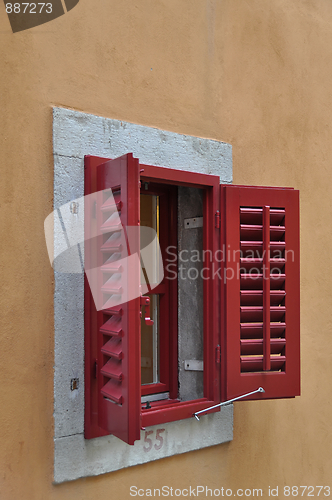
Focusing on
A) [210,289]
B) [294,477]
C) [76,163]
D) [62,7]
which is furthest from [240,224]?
[294,477]

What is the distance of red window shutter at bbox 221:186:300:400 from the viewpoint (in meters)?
3.31

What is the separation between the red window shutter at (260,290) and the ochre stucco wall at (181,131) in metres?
0.48

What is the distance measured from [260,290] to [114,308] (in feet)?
3.85

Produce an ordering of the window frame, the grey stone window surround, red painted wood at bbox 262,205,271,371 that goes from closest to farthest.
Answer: the grey stone window surround → the window frame → red painted wood at bbox 262,205,271,371

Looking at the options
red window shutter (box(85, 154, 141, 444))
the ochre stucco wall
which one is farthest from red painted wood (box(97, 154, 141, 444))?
the ochre stucco wall

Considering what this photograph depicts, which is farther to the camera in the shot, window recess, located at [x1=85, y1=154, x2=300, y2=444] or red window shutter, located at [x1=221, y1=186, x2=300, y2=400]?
red window shutter, located at [x1=221, y1=186, x2=300, y2=400]

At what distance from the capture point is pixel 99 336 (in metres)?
2.85

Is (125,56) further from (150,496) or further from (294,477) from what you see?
(294,477)

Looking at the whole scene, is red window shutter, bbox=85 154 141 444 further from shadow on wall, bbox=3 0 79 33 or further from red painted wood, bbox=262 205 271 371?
red painted wood, bbox=262 205 271 371

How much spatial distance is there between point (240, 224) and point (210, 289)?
0.51 meters

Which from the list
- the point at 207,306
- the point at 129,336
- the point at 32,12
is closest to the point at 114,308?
the point at 129,336

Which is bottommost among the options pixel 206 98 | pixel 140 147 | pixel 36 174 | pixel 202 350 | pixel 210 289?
pixel 202 350

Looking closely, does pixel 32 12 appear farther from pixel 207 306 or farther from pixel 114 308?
pixel 207 306

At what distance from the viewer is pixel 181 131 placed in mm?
3443
